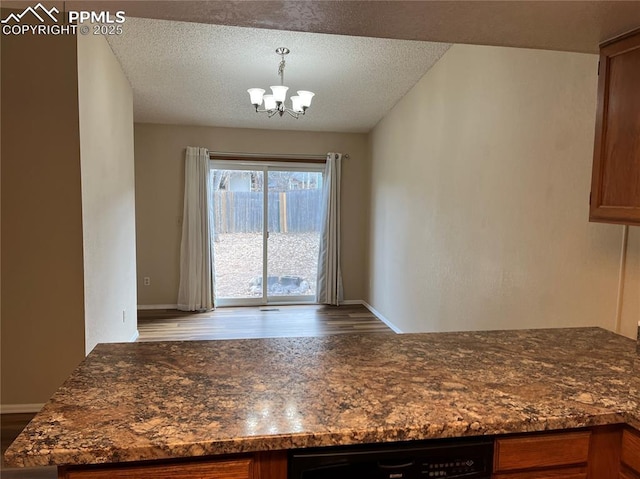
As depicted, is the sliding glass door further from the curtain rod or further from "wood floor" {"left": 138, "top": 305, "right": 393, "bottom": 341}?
"wood floor" {"left": 138, "top": 305, "right": 393, "bottom": 341}

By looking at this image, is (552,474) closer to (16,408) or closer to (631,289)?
(631,289)

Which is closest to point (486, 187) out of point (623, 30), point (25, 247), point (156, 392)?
point (623, 30)

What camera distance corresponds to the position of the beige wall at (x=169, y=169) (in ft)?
18.7

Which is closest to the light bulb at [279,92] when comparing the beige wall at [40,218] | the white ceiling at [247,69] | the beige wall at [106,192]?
the white ceiling at [247,69]

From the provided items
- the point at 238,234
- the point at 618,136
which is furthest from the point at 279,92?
the point at 238,234

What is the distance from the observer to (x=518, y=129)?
265 centimetres

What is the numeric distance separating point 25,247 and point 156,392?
2.03m

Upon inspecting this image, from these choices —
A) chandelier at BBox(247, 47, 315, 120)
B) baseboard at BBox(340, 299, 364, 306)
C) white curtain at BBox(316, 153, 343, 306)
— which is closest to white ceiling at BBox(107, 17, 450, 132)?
chandelier at BBox(247, 47, 315, 120)

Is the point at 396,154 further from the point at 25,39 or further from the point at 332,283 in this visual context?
the point at 25,39

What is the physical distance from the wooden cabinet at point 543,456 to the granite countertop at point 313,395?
6 cm

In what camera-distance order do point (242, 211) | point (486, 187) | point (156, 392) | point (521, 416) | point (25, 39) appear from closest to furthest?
point (521, 416)
point (156, 392)
point (25, 39)
point (486, 187)
point (242, 211)

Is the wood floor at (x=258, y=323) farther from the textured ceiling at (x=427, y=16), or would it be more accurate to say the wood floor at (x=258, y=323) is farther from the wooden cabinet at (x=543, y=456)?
the wooden cabinet at (x=543, y=456)

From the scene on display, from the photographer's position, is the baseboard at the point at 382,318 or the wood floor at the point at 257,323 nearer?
the wood floor at the point at 257,323

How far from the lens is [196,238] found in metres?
5.74
